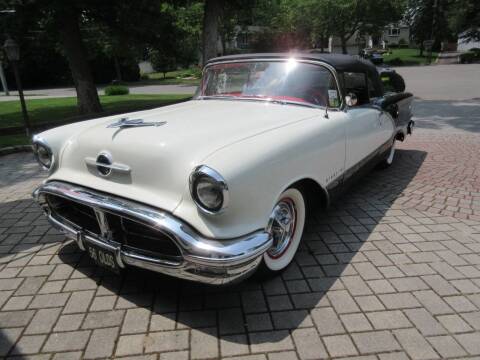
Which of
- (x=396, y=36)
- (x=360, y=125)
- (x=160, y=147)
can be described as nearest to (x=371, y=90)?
(x=360, y=125)

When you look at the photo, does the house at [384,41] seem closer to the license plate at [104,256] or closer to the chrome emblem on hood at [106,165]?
the chrome emblem on hood at [106,165]

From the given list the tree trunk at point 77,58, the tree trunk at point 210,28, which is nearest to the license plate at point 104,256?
the tree trunk at point 77,58

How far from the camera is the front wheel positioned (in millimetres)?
2795

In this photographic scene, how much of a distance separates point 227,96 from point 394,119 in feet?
7.92

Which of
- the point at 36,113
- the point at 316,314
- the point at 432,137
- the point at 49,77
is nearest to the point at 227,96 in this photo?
the point at 316,314

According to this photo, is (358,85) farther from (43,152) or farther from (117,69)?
(117,69)

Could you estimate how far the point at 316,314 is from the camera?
2529 mm

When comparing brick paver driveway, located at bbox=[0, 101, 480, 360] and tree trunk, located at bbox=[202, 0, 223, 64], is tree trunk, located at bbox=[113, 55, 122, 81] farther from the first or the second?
brick paver driveway, located at bbox=[0, 101, 480, 360]

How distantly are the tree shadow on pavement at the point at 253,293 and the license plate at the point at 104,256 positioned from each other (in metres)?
0.30

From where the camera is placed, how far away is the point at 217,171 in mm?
2189

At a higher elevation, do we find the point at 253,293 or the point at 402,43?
the point at 402,43

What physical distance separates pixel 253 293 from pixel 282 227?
0.52 m

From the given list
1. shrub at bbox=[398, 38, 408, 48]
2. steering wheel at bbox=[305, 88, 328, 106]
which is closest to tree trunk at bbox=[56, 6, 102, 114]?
steering wheel at bbox=[305, 88, 328, 106]

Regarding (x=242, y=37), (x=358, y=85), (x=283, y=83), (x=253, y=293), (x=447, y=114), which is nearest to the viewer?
(x=253, y=293)
